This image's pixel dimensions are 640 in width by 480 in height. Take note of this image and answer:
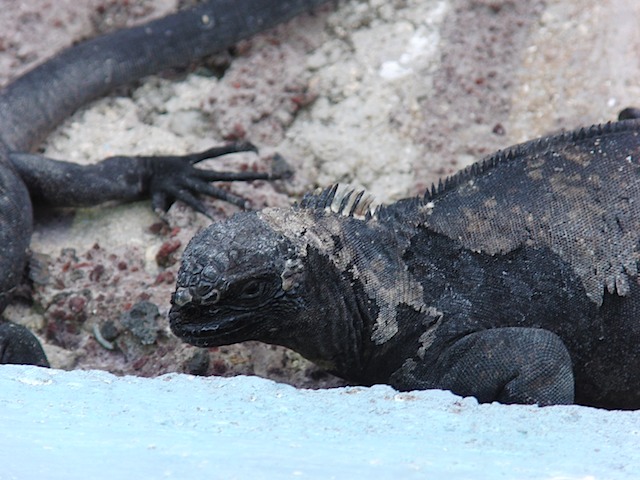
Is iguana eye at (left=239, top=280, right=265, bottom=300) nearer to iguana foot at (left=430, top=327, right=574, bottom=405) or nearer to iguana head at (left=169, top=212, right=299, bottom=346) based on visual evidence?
iguana head at (left=169, top=212, right=299, bottom=346)

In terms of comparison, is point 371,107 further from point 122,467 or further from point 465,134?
point 122,467

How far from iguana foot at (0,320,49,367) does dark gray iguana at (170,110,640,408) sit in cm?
62

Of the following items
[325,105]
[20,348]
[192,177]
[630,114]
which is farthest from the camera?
[325,105]

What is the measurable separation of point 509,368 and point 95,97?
89.4 inches

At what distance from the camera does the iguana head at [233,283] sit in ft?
7.92

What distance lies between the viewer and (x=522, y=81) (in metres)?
3.79

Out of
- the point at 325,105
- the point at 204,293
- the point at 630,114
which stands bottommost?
the point at 204,293

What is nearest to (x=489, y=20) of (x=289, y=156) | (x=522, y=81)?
(x=522, y=81)

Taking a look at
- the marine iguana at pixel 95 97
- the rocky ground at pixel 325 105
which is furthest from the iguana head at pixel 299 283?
the marine iguana at pixel 95 97

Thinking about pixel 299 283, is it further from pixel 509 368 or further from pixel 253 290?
pixel 509 368

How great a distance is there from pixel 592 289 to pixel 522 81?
1450mm

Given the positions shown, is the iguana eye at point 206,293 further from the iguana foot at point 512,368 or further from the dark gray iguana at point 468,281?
the iguana foot at point 512,368

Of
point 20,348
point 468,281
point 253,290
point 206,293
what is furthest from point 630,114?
point 20,348

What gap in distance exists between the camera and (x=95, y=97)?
13.1 feet
